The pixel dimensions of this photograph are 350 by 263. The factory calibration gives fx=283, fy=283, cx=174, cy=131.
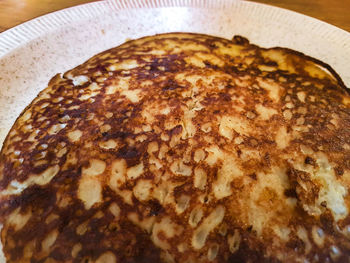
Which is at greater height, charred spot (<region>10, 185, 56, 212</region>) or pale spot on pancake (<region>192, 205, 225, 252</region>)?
pale spot on pancake (<region>192, 205, 225, 252</region>)

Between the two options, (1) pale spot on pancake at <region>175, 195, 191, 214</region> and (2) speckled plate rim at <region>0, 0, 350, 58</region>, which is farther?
(2) speckled plate rim at <region>0, 0, 350, 58</region>

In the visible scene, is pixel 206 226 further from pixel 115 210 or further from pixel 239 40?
pixel 239 40

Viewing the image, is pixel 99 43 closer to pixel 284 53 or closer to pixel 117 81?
pixel 117 81

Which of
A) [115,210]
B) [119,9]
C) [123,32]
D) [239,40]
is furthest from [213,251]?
[119,9]

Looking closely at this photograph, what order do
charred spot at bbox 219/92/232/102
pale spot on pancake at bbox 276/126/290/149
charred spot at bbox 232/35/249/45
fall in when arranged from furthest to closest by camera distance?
charred spot at bbox 232/35/249/45, charred spot at bbox 219/92/232/102, pale spot on pancake at bbox 276/126/290/149

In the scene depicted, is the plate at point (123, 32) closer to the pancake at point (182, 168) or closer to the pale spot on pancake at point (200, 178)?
the pancake at point (182, 168)

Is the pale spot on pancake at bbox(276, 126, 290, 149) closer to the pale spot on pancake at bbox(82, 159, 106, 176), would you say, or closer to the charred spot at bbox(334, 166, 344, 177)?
the charred spot at bbox(334, 166, 344, 177)

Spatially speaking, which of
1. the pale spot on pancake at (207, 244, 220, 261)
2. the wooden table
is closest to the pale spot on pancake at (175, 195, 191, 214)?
the pale spot on pancake at (207, 244, 220, 261)
